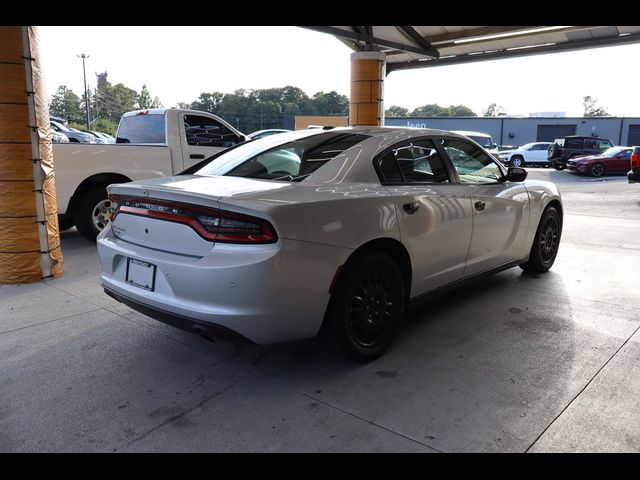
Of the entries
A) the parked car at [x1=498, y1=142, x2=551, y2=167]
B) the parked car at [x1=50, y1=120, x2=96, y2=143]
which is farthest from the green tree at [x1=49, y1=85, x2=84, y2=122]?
the parked car at [x1=498, y1=142, x2=551, y2=167]

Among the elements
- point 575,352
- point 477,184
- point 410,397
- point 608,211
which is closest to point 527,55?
point 608,211

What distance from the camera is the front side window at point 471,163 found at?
4129mm

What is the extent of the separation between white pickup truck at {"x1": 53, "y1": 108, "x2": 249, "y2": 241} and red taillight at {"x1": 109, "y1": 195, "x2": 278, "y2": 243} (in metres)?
4.31

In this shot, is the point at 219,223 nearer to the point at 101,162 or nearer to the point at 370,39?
the point at 101,162

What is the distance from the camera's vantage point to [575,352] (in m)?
3.42

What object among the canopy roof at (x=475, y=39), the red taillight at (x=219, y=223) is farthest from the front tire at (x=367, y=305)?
the canopy roof at (x=475, y=39)

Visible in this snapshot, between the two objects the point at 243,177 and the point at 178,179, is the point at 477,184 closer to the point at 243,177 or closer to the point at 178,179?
the point at 243,177

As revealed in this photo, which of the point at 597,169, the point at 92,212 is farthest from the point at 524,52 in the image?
the point at 92,212

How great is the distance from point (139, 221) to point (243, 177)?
75 centimetres

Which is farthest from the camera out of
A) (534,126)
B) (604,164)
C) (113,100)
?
(113,100)

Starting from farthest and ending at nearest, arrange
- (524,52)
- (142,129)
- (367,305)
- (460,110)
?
(460,110) → (524,52) → (142,129) → (367,305)

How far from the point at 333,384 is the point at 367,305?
54 cm

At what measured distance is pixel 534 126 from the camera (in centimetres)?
4628

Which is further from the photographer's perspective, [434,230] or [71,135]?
[71,135]
